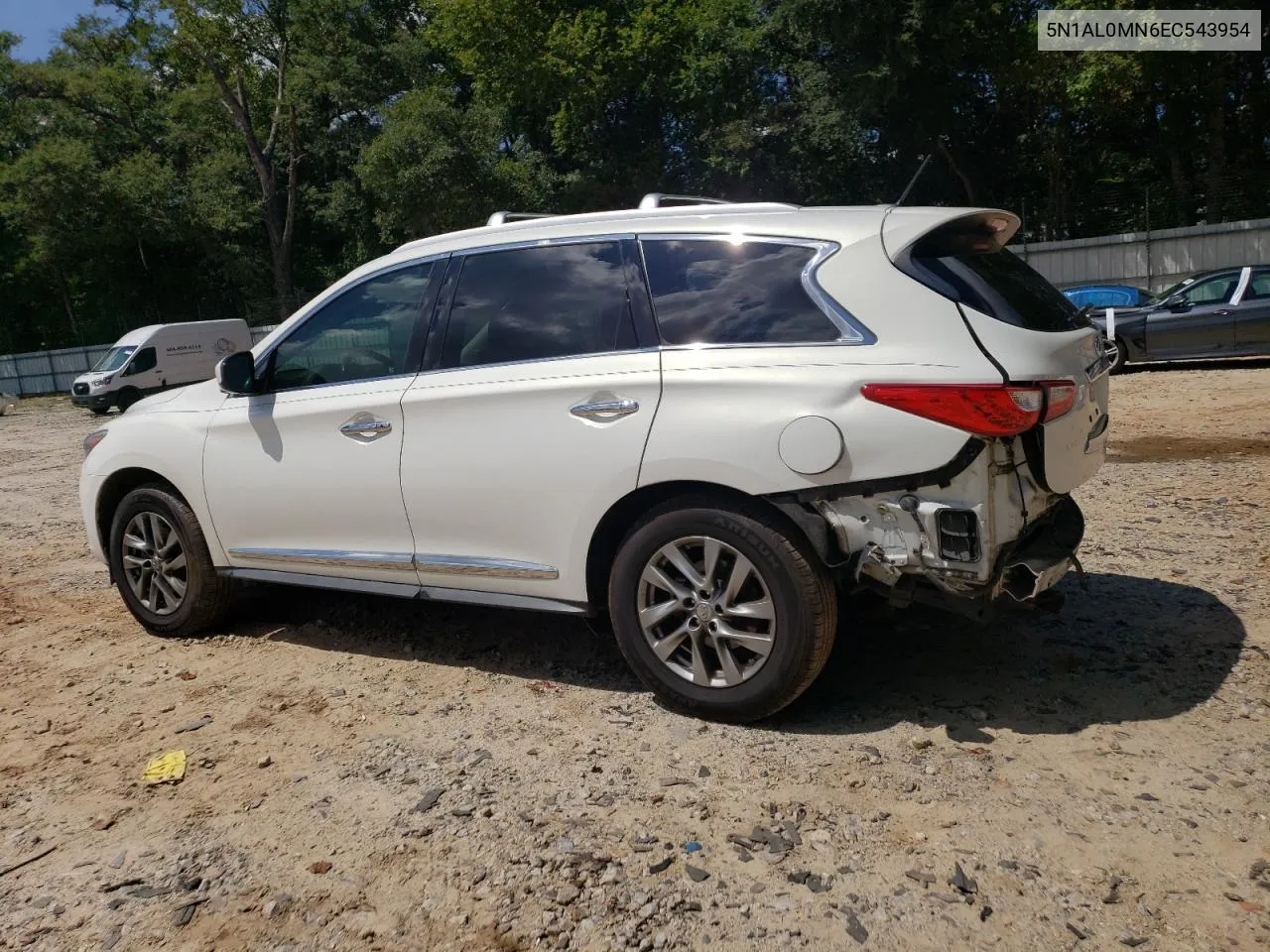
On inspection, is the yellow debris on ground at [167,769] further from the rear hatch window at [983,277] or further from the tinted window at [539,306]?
the rear hatch window at [983,277]

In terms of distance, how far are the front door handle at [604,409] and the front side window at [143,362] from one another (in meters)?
23.9

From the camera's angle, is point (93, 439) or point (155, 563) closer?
point (155, 563)

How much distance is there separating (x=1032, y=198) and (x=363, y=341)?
95.5 feet

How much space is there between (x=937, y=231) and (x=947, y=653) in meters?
1.80

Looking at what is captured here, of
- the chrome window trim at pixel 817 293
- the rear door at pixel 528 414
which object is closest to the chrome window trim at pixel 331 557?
the rear door at pixel 528 414

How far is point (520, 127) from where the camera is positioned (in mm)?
36500

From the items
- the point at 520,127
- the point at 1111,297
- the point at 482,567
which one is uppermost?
the point at 520,127

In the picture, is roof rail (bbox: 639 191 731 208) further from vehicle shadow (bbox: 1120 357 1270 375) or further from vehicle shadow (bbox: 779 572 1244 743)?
vehicle shadow (bbox: 1120 357 1270 375)

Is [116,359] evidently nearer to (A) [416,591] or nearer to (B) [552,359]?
(A) [416,591]

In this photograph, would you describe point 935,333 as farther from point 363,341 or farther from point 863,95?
point 863,95

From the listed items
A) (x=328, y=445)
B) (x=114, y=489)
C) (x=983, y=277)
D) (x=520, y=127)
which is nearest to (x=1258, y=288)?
(x=983, y=277)

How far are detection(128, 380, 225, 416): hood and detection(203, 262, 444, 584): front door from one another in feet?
0.50

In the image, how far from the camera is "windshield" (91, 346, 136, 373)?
25.0 meters

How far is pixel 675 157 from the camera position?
34.0 meters
